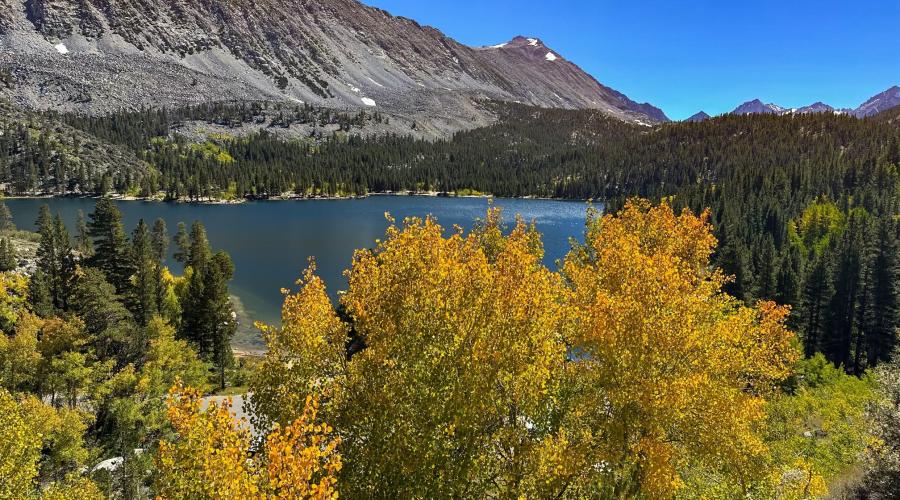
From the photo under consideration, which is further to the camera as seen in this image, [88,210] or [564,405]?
[88,210]

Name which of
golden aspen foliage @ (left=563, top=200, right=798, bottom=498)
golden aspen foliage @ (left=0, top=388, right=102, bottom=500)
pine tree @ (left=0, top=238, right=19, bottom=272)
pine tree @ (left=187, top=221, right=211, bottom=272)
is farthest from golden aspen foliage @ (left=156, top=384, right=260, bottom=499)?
pine tree @ (left=0, top=238, right=19, bottom=272)

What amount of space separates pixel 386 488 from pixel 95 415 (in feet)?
121

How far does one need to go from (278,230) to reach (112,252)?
87654 millimetres

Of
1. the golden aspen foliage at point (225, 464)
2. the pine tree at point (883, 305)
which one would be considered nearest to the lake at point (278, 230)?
the pine tree at point (883, 305)

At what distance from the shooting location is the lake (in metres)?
91.6

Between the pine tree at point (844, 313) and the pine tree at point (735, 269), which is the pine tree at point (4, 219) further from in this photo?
the pine tree at point (844, 313)

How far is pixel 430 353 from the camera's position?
567 inches

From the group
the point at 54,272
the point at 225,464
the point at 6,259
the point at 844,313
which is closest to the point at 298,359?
the point at 225,464

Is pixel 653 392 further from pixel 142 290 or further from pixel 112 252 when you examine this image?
pixel 112 252

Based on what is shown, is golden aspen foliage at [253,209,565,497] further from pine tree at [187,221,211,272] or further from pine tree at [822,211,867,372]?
pine tree at [822,211,867,372]

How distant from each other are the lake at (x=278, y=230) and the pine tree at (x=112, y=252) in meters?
20.7

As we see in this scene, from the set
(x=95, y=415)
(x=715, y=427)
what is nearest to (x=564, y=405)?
(x=715, y=427)

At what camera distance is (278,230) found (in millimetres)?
140375

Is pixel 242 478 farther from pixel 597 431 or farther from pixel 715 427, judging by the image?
pixel 715 427
